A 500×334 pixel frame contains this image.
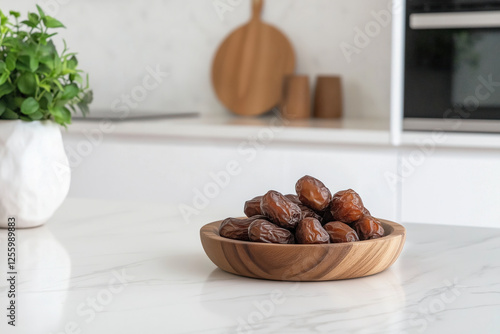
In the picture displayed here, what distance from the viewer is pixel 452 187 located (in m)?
2.08

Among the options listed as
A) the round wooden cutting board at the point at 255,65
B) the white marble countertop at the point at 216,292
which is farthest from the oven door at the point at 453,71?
the white marble countertop at the point at 216,292

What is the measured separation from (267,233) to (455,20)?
1611 millimetres

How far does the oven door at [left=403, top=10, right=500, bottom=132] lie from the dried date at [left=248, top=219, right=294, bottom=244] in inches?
59.1

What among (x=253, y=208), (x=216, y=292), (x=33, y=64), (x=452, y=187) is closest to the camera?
(x=216, y=292)

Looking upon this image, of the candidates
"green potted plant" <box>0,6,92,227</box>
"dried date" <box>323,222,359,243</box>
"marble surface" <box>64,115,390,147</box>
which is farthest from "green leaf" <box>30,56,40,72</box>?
"marble surface" <box>64,115,390,147</box>

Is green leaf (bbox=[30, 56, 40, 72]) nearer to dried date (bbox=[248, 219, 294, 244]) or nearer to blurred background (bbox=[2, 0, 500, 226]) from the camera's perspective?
dried date (bbox=[248, 219, 294, 244])

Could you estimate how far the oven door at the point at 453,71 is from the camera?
6.90 ft

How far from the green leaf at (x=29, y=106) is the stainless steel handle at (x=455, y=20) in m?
1.44

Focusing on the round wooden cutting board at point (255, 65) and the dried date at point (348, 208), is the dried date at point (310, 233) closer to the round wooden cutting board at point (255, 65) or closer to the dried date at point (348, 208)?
the dried date at point (348, 208)

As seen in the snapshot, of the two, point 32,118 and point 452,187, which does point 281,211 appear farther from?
point 452,187

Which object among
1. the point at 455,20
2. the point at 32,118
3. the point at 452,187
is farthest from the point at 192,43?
the point at 32,118

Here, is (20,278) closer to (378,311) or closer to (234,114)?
(378,311)

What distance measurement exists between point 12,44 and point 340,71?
190 centimetres

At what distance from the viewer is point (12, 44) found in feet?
3.27
